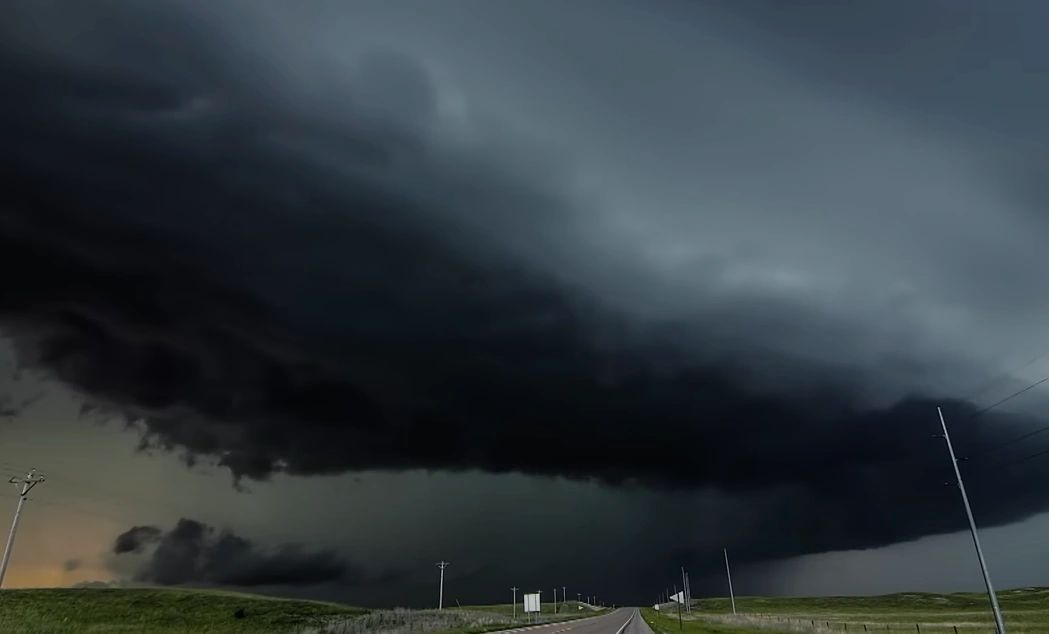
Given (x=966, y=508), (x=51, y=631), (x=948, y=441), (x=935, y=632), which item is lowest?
(x=935, y=632)

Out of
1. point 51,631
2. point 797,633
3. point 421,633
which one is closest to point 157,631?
point 51,631

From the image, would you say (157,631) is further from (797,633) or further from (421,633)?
(797,633)

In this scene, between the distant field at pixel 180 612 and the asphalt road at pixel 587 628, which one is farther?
the distant field at pixel 180 612

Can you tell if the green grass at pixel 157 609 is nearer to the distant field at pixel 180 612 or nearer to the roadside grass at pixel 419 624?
the distant field at pixel 180 612

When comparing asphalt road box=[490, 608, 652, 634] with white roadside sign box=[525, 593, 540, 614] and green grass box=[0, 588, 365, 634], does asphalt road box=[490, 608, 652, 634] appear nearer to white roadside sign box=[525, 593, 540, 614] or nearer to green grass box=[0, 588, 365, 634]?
white roadside sign box=[525, 593, 540, 614]

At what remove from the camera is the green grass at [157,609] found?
272 ft

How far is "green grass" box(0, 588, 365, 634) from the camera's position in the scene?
8294cm

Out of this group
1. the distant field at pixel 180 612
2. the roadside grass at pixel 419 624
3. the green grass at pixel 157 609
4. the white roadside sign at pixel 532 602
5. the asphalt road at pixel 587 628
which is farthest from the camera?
the white roadside sign at pixel 532 602

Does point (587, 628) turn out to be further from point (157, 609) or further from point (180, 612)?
point (157, 609)

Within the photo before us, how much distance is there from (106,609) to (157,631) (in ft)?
108

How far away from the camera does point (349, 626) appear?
6794 centimetres

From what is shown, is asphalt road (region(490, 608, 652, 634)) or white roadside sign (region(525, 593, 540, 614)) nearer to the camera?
asphalt road (region(490, 608, 652, 634))

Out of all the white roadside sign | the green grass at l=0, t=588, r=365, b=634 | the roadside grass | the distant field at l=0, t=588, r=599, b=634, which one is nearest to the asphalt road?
the roadside grass

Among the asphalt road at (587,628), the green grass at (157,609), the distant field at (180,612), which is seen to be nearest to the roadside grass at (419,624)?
the distant field at (180,612)
